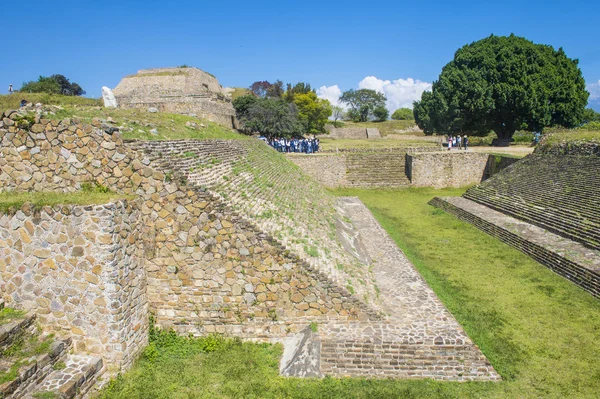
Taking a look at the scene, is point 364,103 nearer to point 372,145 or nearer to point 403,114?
point 403,114

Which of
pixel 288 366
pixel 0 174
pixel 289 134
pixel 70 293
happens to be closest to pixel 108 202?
pixel 70 293

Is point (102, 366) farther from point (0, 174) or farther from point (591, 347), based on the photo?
point (591, 347)

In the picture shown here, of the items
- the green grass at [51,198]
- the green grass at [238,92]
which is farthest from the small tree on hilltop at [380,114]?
the green grass at [51,198]

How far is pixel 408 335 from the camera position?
6.29 meters

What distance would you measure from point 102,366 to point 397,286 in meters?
5.65

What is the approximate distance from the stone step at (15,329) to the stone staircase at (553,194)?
11.9 metres

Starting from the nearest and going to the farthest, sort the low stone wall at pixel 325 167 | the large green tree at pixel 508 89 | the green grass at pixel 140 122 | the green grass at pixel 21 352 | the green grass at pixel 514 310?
the green grass at pixel 21 352 → the green grass at pixel 514 310 → the green grass at pixel 140 122 → the low stone wall at pixel 325 167 → the large green tree at pixel 508 89

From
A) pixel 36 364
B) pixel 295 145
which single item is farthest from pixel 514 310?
pixel 295 145

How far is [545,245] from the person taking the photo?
10336 millimetres

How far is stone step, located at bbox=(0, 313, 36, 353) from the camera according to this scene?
4.98 metres

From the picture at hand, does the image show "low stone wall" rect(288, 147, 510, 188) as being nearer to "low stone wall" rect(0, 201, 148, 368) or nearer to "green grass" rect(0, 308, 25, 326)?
"low stone wall" rect(0, 201, 148, 368)

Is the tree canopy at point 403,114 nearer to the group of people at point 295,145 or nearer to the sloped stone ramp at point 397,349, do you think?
the group of people at point 295,145

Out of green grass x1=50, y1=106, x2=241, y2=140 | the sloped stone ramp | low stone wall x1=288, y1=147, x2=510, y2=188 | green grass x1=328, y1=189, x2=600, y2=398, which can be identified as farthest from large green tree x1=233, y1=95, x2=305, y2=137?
the sloped stone ramp

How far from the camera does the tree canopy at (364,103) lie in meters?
62.9
